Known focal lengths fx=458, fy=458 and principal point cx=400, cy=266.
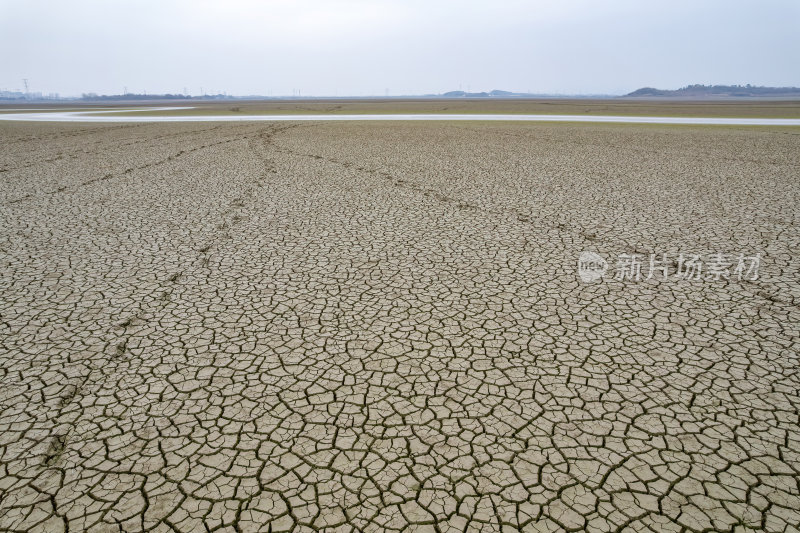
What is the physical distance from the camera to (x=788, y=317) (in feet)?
14.2

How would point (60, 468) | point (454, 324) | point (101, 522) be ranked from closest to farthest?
point (101, 522) → point (60, 468) → point (454, 324)

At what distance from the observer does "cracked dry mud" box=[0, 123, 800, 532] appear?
238cm

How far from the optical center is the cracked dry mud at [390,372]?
2379 millimetres

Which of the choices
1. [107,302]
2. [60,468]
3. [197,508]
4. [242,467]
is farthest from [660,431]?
[107,302]

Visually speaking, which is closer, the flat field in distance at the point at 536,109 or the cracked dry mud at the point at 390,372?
the cracked dry mud at the point at 390,372

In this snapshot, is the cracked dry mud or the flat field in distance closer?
the cracked dry mud

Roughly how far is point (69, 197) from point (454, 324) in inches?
355

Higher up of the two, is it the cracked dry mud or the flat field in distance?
the flat field in distance

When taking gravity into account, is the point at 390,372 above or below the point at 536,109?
below

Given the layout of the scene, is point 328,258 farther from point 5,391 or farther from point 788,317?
point 788,317

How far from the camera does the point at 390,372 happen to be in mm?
3490

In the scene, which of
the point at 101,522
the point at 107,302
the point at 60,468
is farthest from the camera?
the point at 107,302

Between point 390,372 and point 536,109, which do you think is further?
point 536,109

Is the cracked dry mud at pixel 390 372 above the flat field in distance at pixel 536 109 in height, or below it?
below
